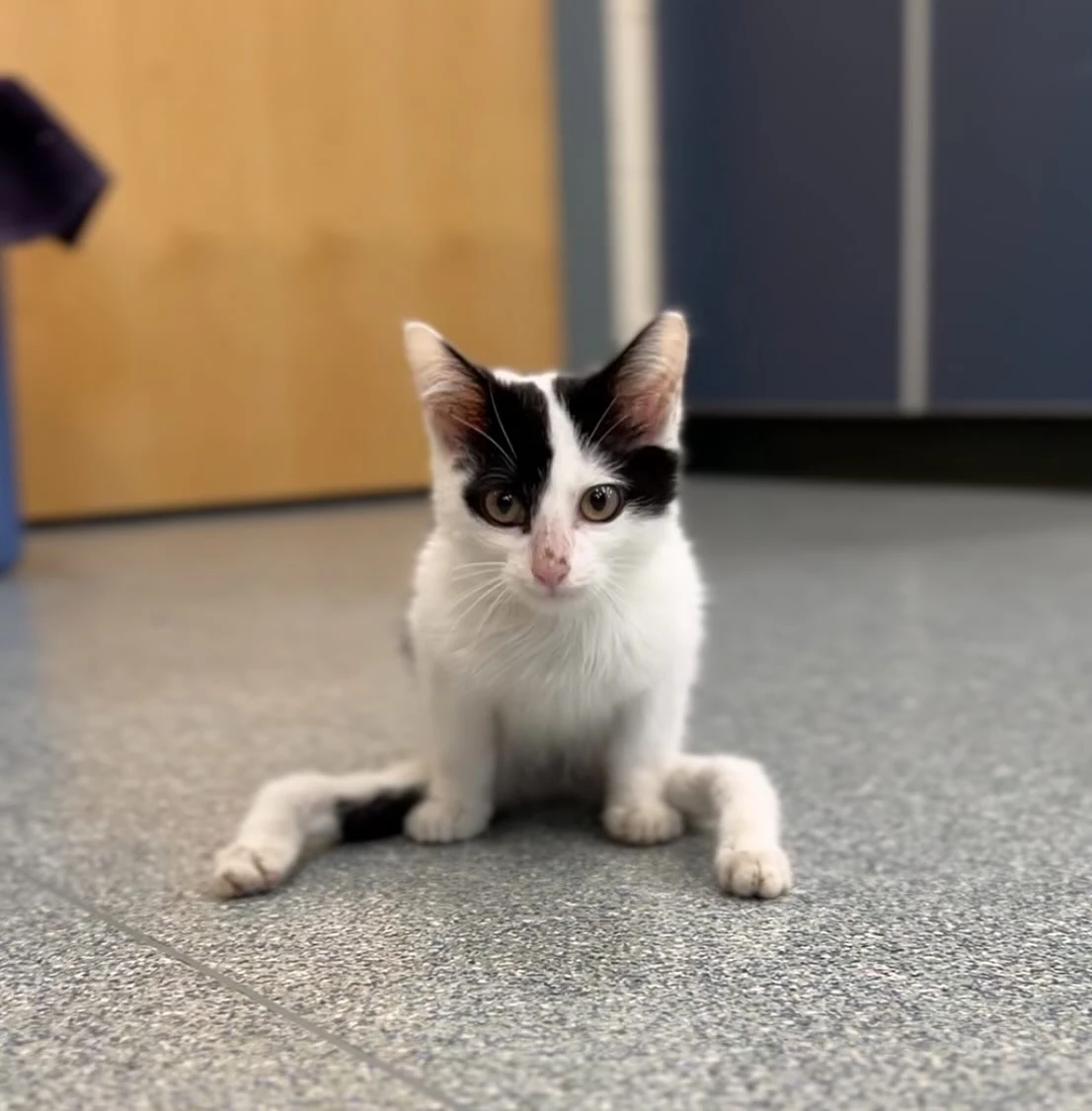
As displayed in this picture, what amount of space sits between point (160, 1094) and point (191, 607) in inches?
61.3

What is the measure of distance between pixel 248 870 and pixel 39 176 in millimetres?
1977

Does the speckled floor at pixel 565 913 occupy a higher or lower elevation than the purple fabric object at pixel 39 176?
lower

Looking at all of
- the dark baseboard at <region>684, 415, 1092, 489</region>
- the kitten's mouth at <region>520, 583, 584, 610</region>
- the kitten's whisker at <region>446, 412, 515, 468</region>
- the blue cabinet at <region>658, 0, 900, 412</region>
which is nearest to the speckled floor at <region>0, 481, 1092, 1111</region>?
the kitten's mouth at <region>520, 583, 584, 610</region>

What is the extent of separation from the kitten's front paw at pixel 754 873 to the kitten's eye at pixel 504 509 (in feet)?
0.92

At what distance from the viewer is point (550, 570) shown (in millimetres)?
888

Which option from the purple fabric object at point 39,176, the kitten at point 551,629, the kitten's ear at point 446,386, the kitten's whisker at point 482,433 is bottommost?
the kitten at point 551,629

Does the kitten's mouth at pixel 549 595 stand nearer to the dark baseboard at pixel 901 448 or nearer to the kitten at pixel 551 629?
the kitten at pixel 551 629

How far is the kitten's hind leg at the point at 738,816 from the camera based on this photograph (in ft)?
2.91

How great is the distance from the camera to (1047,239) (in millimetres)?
3121

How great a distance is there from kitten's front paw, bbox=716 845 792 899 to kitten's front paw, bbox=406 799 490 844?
0.73ft

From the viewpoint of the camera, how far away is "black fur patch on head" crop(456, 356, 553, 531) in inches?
36.3

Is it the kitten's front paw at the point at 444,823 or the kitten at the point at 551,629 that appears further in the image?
the kitten's front paw at the point at 444,823

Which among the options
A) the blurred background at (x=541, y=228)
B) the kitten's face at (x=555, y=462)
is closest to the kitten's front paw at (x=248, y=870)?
the kitten's face at (x=555, y=462)

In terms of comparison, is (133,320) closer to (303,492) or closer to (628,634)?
(303,492)
